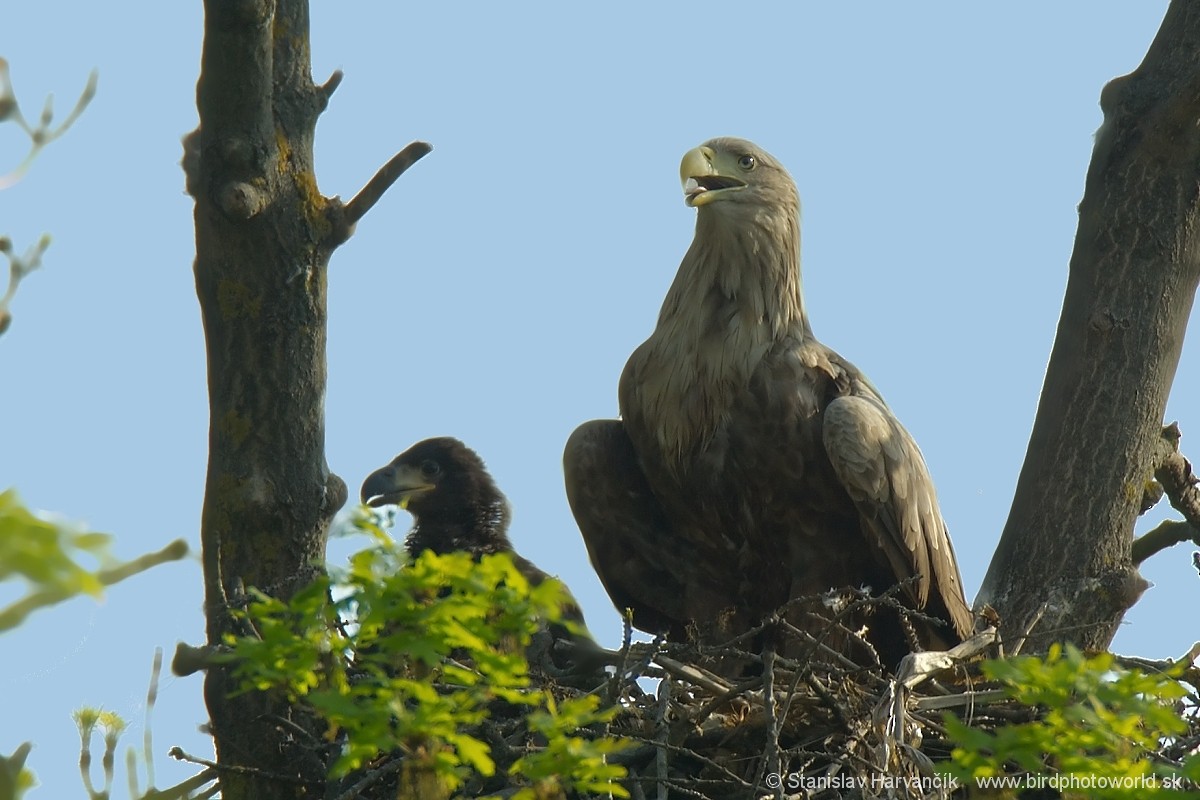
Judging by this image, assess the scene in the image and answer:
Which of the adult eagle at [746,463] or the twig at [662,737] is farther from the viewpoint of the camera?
the adult eagle at [746,463]

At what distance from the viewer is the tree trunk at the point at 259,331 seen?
4.61 metres

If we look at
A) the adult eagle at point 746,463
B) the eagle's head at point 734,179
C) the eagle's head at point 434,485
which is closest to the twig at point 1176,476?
the adult eagle at point 746,463

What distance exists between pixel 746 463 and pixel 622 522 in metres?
0.73

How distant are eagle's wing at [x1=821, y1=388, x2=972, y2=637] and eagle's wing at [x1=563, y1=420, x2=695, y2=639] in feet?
3.12

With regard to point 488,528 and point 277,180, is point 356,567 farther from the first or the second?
point 488,528

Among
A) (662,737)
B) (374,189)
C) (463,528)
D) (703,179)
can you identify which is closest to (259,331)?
(374,189)

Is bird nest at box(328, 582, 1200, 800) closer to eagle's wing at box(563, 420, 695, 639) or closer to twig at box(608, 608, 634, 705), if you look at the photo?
twig at box(608, 608, 634, 705)

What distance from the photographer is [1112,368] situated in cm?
659

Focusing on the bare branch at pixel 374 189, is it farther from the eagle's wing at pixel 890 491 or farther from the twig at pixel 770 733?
the eagle's wing at pixel 890 491

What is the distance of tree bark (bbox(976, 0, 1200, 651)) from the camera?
21.3 ft

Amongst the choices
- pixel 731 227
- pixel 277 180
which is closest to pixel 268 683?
pixel 277 180

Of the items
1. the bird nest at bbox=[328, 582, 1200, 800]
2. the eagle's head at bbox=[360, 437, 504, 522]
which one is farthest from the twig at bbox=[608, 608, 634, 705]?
the eagle's head at bbox=[360, 437, 504, 522]

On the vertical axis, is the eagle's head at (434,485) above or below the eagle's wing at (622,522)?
above

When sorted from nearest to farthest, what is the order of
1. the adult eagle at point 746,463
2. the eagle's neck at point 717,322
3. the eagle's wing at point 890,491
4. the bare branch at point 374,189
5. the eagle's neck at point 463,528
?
the bare branch at point 374,189 < the eagle's wing at point 890,491 < the adult eagle at point 746,463 < the eagle's neck at point 717,322 < the eagle's neck at point 463,528
